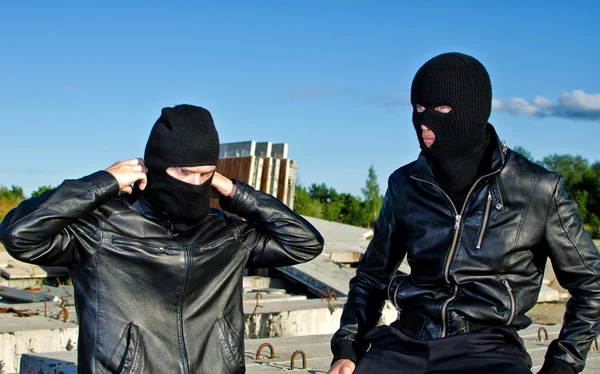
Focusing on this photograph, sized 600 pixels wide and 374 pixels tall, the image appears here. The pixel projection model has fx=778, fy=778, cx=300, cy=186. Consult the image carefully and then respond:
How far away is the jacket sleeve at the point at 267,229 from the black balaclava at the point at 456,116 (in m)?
0.96

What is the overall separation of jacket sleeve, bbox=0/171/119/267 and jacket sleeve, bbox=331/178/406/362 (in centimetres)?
121

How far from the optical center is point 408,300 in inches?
132

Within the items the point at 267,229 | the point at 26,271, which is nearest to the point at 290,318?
the point at 267,229

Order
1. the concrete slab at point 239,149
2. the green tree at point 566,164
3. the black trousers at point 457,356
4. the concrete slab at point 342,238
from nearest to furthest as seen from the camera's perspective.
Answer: the black trousers at point 457,356, the concrete slab at point 342,238, the concrete slab at point 239,149, the green tree at point 566,164

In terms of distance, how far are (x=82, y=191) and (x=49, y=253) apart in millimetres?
316

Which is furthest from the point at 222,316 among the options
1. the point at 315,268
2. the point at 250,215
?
the point at 315,268

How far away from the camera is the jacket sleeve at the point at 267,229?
4.02 metres

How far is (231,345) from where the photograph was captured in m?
3.75

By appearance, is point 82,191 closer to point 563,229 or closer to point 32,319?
point 563,229

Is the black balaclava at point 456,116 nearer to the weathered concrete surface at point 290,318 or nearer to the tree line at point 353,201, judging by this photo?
the weathered concrete surface at point 290,318

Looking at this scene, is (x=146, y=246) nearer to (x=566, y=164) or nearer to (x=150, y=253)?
(x=150, y=253)

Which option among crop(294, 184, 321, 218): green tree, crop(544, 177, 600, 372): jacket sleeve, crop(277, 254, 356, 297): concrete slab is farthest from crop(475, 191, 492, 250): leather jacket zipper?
crop(294, 184, 321, 218): green tree

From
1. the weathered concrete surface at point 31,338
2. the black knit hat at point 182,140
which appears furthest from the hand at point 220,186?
the weathered concrete surface at point 31,338

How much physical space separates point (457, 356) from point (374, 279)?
0.67 metres
